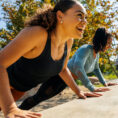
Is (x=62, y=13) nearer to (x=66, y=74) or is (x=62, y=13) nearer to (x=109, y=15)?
(x=66, y=74)

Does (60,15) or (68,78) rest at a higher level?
(60,15)

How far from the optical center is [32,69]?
5.21 feet

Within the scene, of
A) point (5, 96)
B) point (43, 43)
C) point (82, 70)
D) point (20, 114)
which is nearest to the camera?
point (20, 114)

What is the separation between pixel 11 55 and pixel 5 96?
0.27m

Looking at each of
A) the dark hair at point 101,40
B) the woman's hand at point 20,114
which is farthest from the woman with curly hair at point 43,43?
the dark hair at point 101,40

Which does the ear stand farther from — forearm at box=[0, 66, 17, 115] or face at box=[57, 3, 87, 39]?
forearm at box=[0, 66, 17, 115]

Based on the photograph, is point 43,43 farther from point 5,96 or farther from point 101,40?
point 101,40

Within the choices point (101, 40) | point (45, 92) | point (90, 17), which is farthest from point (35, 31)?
point (90, 17)

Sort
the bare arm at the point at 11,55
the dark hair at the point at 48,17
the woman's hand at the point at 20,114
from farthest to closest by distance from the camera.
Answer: the dark hair at the point at 48,17 → the bare arm at the point at 11,55 → the woman's hand at the point at 20,114

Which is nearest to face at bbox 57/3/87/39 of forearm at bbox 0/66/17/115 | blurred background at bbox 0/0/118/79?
forearm at bbox 0/66/17/115

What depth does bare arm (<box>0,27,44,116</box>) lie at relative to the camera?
1015 mm

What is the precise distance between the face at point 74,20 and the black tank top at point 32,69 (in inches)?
7.8

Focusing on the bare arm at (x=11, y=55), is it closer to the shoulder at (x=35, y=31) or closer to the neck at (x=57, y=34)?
the shoulder at (x=35, y=31)

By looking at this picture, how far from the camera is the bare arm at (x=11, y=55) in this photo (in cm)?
101
